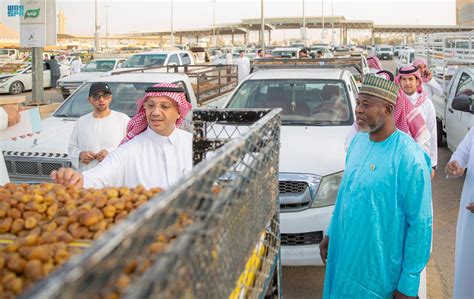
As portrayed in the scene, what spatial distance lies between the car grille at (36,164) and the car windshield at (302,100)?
7.04 feet

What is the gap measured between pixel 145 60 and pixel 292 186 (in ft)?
51.7

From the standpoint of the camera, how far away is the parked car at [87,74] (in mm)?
20844

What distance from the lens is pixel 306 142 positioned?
5918mm

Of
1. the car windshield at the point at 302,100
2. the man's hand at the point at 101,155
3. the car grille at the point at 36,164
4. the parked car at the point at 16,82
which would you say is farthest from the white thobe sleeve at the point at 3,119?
the parked car at the point at 16,82

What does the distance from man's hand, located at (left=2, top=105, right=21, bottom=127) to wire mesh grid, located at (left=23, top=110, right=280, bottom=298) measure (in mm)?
1818

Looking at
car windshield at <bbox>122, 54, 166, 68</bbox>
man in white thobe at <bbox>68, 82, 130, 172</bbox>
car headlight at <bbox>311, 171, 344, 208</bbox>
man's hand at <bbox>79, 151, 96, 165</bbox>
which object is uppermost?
car windshield at <bbox>122, 54, 166, 68</bbox>

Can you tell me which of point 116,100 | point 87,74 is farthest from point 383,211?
point 87,74

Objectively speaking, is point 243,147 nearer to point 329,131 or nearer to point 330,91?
point 329,131

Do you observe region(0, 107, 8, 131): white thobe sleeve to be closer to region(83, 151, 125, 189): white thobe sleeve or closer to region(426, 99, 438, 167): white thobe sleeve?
region(83, 151, 125, 189): white thobe sleeve

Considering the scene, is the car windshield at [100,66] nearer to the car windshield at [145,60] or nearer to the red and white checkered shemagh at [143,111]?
the car windshield at [145,60]

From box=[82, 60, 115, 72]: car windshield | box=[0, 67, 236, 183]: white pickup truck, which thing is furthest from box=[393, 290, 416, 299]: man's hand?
box=[82, 60, 115, 72]: car windshield

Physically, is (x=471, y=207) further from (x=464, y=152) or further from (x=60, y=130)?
(x=60, y=130)

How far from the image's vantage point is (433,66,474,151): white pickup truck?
7.96 m

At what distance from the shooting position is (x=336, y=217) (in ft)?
11.4
